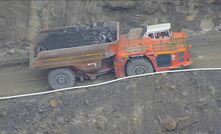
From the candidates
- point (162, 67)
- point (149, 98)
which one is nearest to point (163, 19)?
point (162, 67)

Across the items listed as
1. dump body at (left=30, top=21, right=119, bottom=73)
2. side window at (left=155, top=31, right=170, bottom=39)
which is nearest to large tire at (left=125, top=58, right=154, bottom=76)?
dump body at (left=30, top=21, right=119, bottom=73)

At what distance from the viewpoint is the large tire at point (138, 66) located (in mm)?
17594

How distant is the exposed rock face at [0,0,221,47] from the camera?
810 inches

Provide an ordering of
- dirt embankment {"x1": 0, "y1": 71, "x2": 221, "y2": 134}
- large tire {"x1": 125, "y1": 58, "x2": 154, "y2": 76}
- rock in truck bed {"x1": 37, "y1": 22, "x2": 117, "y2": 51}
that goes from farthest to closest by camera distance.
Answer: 1. rock in truck bed {"x1": 37, "y1": 22, "x2": 117, "y2": 51}
2. large tire {"x1": 125, "y1": 58, "x2": 154, "y2": 76}
3. dirt embankment {"x1": 0, "y1": 71, "x2": 221, "y2": 134}

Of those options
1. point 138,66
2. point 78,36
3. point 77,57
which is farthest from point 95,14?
point 138,66

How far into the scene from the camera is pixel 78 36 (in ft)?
60.6

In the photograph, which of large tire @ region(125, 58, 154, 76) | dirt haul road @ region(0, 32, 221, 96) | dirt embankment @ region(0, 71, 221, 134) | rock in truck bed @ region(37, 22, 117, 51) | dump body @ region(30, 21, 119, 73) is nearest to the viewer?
dirt embankment @ region(0, 71, 221, 134)

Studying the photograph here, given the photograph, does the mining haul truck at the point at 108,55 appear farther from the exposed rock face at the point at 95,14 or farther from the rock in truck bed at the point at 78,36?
the exposed rock face at the point at 95,14

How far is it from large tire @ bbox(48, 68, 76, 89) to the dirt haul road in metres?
0.47

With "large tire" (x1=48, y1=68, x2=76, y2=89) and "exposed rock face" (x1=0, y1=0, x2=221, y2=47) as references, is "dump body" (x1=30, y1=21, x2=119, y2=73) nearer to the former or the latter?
"large tire" (x1=48, y1=68, x2=76, y2=89)

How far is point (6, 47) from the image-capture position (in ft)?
67.9

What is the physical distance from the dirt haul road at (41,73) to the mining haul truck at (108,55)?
601 millimetres

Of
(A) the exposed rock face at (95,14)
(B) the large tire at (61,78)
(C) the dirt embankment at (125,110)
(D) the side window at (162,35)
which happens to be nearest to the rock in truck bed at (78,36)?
(B) the large tire at (61,78)

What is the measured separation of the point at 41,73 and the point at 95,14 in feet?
12.8
